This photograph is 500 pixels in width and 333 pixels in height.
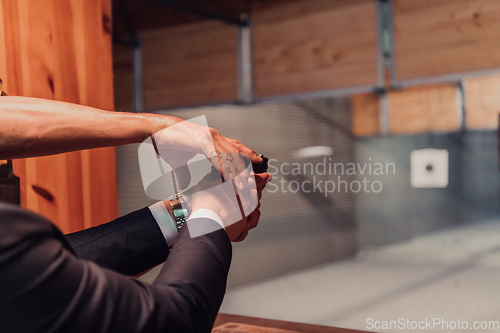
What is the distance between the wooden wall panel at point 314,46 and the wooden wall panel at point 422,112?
3.42 feet

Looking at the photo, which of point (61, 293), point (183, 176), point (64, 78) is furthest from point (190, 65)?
point (61, 293)

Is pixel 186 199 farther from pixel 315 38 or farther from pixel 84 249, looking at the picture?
pixel 315 38

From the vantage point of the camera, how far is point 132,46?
3.40 metres

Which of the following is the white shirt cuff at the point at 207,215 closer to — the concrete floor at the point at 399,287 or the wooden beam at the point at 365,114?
the concrete floor at the point at 399,287

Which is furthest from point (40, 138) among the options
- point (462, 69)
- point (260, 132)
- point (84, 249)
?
point (260, 132)

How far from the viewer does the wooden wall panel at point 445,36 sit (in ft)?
7.61

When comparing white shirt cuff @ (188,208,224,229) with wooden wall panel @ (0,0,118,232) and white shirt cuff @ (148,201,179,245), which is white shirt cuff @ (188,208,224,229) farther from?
wooden wall panel @ (0,0,118,232)

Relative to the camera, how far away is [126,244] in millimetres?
743

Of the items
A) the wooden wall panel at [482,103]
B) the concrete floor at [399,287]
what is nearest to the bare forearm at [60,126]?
the concrete floor at [399,287]

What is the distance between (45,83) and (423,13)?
6.91ft

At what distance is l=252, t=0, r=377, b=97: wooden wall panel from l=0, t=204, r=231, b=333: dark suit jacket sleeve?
239 cm

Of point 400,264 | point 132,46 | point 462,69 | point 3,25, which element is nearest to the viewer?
point 3,25

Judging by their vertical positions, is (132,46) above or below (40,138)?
above

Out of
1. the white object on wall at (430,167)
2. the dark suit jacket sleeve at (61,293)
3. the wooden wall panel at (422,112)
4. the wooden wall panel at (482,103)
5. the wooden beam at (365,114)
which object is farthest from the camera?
the wooden beam at (365,114)
